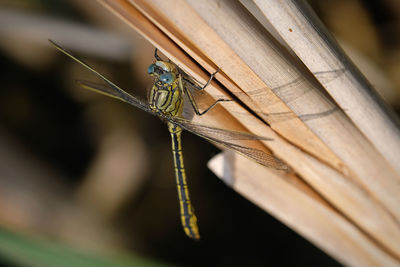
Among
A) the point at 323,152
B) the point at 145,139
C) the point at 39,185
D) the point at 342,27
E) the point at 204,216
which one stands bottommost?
the point at 39,185

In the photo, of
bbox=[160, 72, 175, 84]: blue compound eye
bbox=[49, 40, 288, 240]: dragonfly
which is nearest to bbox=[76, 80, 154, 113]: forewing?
bbox=[49, 40, 288, 240]: dragonfly

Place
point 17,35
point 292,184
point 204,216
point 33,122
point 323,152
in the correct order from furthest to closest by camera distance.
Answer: point 33,122 < point 204,216 < point 17,35 < point 292,184 < point 323,152

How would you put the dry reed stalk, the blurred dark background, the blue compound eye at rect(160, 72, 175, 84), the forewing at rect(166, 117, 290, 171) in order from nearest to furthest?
the dry reed stalk → the forewing at rect(166, 117, 290, 171) → the blue compound eye at rect(160, 72, 175, 84) → the blurred dark background

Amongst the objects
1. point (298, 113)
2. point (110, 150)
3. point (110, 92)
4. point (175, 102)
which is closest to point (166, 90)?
point (175, 102)

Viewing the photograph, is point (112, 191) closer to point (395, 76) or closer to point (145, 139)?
point (145, 139)

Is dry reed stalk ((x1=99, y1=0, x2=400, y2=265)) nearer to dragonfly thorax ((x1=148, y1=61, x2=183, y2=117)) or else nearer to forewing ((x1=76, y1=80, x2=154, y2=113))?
dragonfly thorax ((x1=148, y1=61, x2=183, y2=117))

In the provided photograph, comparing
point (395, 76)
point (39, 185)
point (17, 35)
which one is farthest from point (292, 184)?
point (17, 35)
